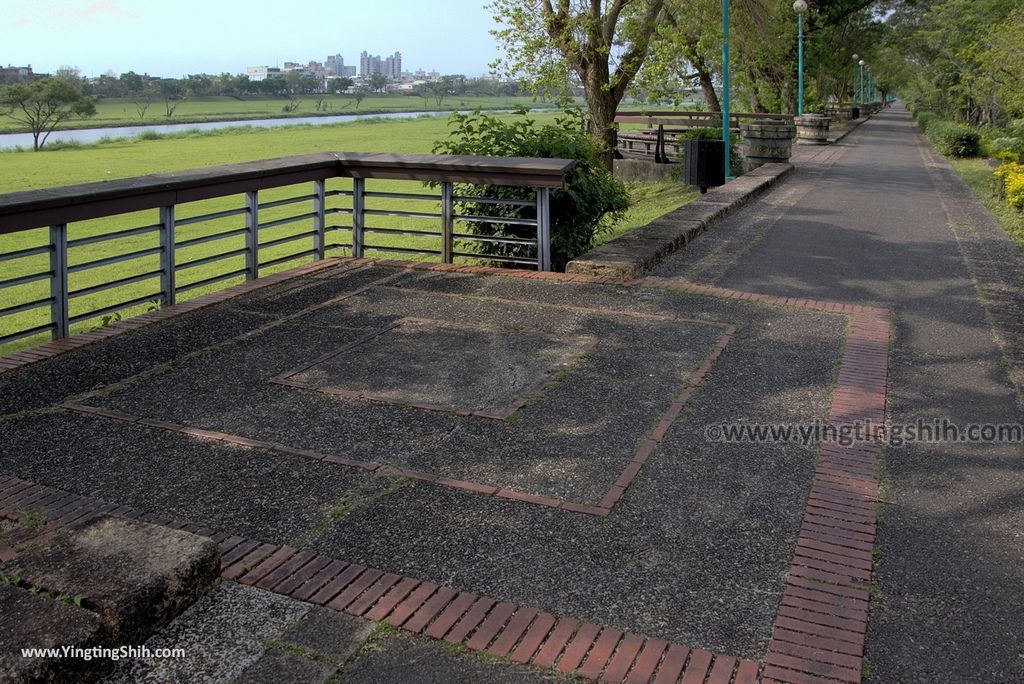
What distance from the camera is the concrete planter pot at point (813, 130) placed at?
110 ft

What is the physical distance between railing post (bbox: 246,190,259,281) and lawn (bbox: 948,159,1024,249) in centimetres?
824

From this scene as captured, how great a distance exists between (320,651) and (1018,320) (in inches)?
252

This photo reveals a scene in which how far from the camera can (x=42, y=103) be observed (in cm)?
7588

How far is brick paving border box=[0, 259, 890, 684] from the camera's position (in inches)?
117

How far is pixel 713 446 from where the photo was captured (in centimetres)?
478

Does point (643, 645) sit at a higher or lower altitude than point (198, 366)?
lower

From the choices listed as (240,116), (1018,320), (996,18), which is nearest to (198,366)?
(1018,320)

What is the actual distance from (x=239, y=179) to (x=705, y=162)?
1153 cm

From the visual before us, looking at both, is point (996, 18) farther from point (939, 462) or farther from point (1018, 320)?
point (939, 462)

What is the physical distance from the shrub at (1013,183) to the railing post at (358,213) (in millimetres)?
9451

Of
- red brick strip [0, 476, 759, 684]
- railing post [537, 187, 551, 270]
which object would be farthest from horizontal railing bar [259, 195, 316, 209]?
red brick strip [0, 476, 759, 684]

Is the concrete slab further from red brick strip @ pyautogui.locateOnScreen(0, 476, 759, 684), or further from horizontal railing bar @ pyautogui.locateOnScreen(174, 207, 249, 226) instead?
horizontal railing bar @ pyautogui.locateOnScreen(174, 207, 249, 226)
